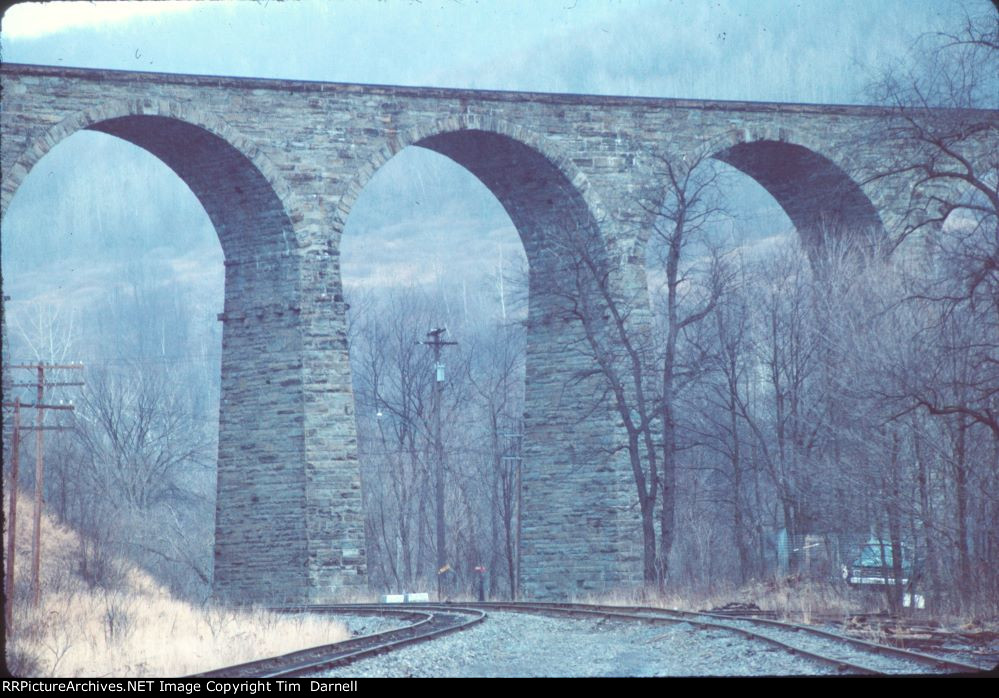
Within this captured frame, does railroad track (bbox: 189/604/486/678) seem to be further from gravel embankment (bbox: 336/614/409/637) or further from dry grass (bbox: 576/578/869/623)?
dry grass (bbox: 576/578/869/623)

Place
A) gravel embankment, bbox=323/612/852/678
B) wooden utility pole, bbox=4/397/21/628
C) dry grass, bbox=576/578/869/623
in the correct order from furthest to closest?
dry grass, bbox=576/578/869/623
wooden utility pole, bbox=4/397/21/628
gravel embankment, bbox=323/612/852/678

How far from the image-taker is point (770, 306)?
32.0 metres

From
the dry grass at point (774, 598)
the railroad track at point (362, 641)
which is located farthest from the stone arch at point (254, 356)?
the dry grass at point (774, 598)

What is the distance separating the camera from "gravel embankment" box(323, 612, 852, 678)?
38.1ft

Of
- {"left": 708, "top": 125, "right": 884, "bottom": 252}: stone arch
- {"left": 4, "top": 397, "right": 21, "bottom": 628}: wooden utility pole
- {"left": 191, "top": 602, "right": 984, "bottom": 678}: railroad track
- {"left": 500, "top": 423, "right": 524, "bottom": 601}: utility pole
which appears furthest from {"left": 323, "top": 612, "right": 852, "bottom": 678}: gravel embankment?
{"left": 708, "top": 125, "right": 884, "bottom": 252}: stone arch

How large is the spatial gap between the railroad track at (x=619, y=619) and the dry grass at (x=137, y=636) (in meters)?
0.54

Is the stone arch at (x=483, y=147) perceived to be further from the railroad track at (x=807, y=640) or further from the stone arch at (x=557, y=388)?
the railroad track at (x=807, y=640)

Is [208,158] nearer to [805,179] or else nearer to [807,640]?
[805,179]

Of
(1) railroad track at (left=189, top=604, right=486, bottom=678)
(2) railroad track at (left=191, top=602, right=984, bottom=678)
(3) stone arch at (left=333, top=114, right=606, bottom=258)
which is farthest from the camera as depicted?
(3) stone arch at (left=333, top=114, right=606, bottom=258)

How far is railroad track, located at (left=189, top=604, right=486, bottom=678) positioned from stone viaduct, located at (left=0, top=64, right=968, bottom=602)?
8.25 feet

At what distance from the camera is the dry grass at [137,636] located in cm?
1106

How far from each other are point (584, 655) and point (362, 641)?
2.37 metres

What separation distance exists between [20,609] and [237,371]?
30.0ft

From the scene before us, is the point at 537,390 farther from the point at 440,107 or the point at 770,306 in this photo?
the point at 770,306
